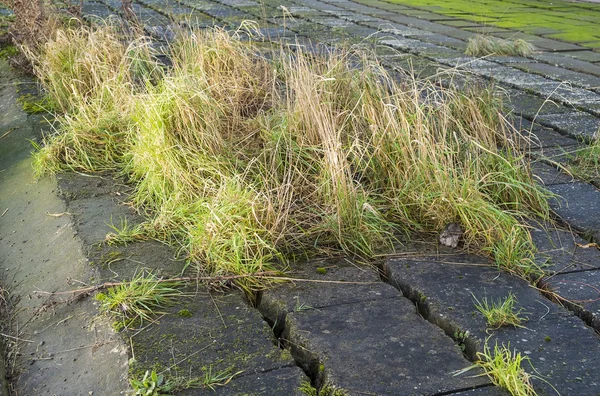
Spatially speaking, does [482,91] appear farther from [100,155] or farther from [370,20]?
[370,20]

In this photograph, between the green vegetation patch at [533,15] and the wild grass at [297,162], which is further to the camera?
the green vegetation patch at [533,15]

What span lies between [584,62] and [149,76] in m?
3.15

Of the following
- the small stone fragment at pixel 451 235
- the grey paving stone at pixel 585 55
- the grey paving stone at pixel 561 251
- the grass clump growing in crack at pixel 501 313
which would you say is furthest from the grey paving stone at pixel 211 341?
the grey paving stone at pixel 585 55

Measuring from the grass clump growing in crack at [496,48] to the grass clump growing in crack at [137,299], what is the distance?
376cm

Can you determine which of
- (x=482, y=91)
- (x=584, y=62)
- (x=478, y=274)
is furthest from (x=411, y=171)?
(x=584, y=62)

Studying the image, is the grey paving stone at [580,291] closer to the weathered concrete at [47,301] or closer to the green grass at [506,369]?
the green grass at [506,369]

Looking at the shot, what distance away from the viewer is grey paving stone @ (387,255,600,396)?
1959 millimetres

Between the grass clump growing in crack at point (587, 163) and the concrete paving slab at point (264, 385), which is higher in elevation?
the concrete paving slab at point (264, 385)

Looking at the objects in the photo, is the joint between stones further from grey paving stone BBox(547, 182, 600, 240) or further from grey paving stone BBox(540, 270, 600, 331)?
grey paving stone BBox(547, 182, 600, 240)

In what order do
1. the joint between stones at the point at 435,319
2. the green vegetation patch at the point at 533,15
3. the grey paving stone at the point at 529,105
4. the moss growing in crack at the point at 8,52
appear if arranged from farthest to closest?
the green vegetation patch at the point at 533,15
the moss growing in crack at the point at 8,52
the grey paving stone at the point at 529,105
the joint between stones at the point at 435,319

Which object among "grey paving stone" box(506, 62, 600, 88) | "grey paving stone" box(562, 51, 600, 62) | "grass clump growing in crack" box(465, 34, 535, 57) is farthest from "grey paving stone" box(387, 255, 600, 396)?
"grey paving stone" box(562, 51, 600, 62)

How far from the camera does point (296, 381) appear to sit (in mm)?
1942

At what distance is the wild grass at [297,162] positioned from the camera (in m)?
2.65

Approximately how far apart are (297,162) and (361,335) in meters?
1.03
